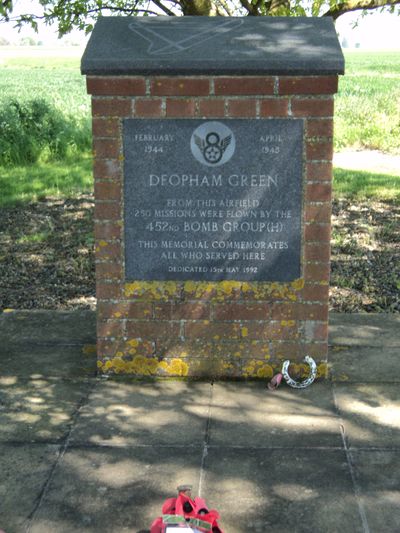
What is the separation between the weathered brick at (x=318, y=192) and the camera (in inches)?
181

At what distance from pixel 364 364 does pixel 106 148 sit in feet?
6.72

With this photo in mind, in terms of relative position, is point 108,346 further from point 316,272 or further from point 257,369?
point 316,272

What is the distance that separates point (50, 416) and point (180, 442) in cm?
77

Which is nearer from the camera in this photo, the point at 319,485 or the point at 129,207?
the point at 319,485

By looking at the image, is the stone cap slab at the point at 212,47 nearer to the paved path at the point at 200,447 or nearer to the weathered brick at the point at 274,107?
the weathered brick at the point at 274,107

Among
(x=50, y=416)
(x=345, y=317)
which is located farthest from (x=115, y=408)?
(x=345, y=317)

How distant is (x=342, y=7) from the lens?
816cm

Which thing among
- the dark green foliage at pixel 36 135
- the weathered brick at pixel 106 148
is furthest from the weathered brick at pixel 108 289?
the dark green foliage at pixel 36 135

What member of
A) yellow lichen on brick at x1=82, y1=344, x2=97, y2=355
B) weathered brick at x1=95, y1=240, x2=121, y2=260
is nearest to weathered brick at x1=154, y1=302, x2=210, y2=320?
weathered brick at x1=95, y1=240, x2=121, y2=260

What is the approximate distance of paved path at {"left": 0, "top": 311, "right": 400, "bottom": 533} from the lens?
342 centimetres

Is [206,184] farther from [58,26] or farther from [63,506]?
[58,26]

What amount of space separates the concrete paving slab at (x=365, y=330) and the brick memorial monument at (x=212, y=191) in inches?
28.5

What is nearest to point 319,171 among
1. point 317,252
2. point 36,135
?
point 317,252

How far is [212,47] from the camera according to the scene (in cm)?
457
